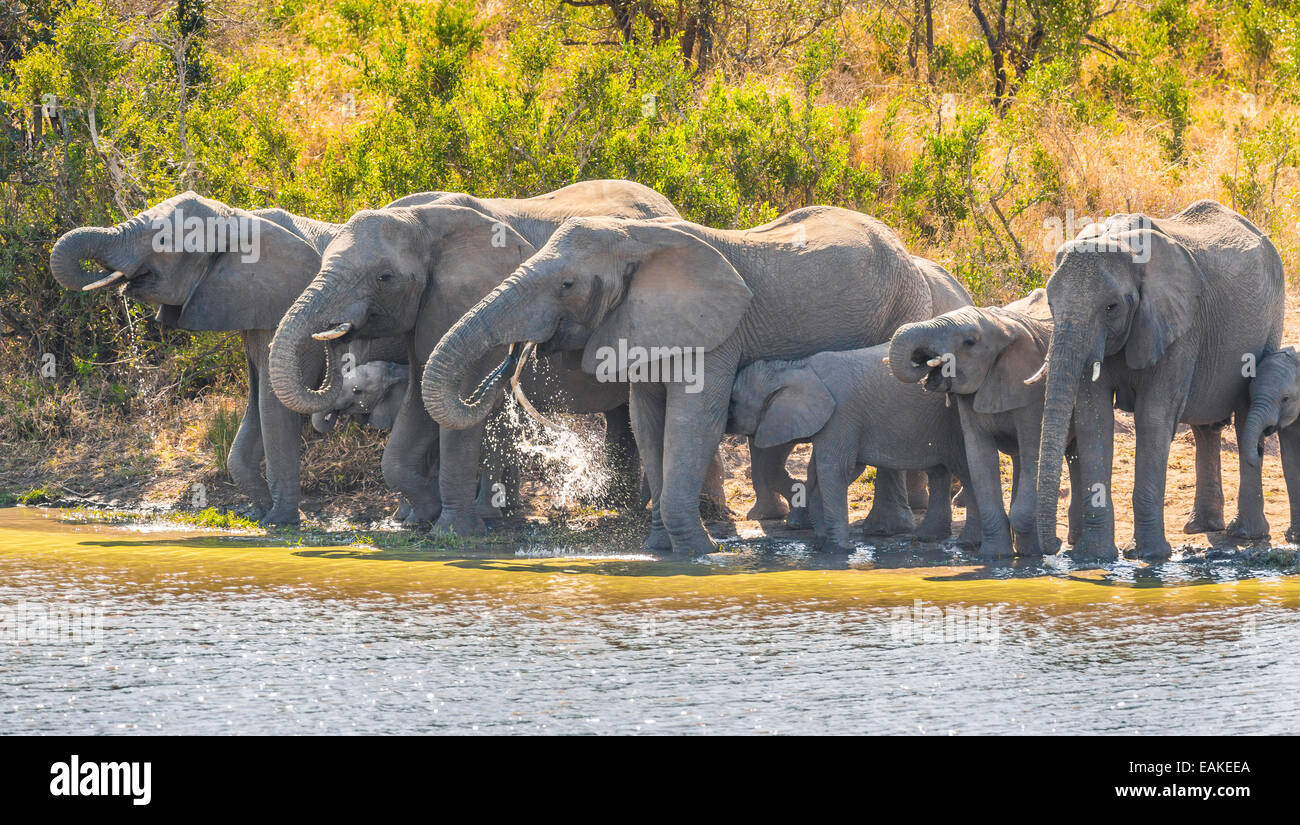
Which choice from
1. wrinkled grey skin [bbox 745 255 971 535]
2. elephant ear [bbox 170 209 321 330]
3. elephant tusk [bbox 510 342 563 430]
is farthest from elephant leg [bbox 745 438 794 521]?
elephant ear [bbox 170 209 321 330]

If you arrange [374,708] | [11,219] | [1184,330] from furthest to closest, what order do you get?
[11,219], [1184,330], [374,708]

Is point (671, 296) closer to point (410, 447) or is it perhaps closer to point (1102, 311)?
point (410, 447)

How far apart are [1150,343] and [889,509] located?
2.19 meters

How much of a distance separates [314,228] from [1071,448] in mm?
5145

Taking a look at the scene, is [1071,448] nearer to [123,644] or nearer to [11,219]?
[123,644]

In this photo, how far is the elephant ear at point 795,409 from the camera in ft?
35.1

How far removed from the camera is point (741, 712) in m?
7.17

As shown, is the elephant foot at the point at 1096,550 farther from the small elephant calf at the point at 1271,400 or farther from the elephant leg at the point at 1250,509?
the elephant leg at the point at 1250,509

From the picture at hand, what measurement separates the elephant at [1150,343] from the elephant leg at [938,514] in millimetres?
858

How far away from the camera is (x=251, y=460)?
487 inches

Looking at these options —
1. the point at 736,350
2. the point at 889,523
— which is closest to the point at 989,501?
the point at 889,523

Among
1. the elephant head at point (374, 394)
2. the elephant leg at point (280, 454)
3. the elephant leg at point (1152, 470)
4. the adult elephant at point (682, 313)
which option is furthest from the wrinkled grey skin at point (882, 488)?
the elephant leg at point (280, 454)
